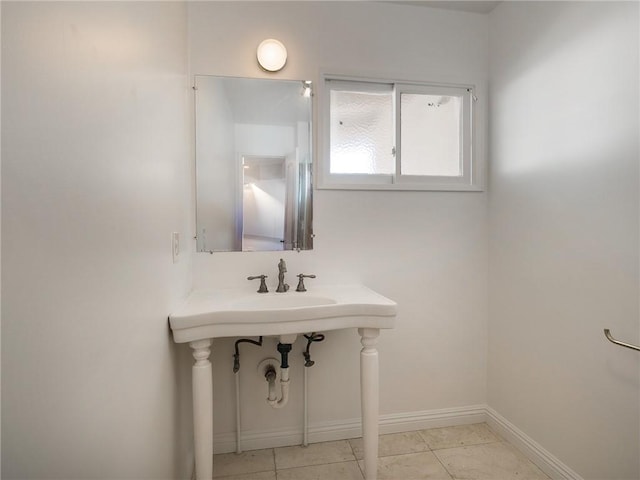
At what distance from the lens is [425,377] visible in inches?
78.5

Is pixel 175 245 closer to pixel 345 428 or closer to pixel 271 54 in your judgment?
pixel 271 54

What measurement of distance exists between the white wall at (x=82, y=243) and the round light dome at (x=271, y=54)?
687 millimetres

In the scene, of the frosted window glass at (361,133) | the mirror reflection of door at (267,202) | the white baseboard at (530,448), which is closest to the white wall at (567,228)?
the white baseboard at (530,448)

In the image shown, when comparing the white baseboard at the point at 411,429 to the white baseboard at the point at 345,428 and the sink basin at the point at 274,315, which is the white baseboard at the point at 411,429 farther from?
the sink basin at the point at 274,315

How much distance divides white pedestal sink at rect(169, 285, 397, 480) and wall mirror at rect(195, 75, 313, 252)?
0.37 metres

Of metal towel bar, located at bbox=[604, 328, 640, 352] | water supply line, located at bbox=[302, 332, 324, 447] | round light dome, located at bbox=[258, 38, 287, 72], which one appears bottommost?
water supply line, located at bbox=[302, 332, 324, 447]

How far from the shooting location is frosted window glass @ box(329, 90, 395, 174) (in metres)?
1.90

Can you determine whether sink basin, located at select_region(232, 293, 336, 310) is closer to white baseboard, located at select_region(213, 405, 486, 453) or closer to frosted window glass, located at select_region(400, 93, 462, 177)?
white baseboard, located at select_region(213, 405, 486, 453)

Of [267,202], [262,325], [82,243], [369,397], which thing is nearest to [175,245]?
[262,325]

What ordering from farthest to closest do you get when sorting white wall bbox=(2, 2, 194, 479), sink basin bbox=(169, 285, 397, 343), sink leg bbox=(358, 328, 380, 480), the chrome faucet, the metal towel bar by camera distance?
the chrome faucet
sink leg bbox=(358, 328, 380, 480)
sink basin bbox=(169, 285, 397, 343)
the metal towel bar
white wall bbox=(2, 2, 194, 479)

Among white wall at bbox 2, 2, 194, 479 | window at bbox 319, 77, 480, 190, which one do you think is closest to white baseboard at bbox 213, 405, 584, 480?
white wall at bbox 2, 2, 194, 479

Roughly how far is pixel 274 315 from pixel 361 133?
1194 mm

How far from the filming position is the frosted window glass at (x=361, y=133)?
1.90 m

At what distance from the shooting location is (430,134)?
2018mm
